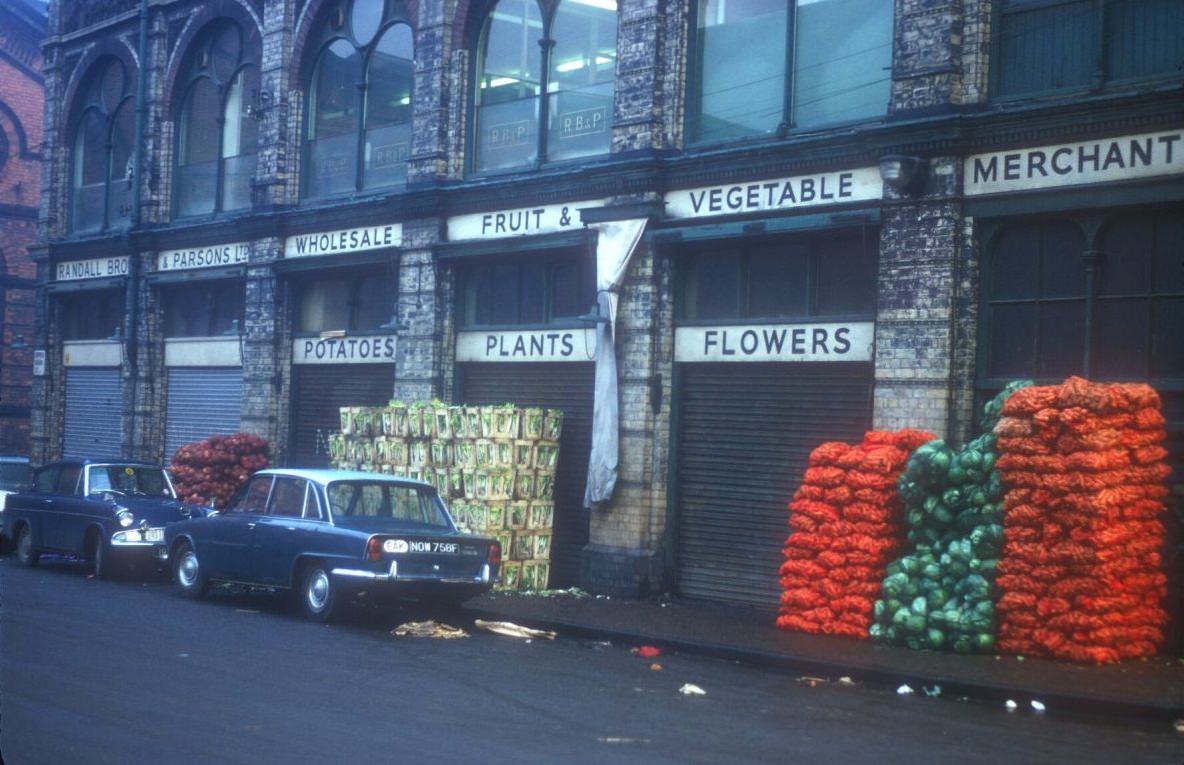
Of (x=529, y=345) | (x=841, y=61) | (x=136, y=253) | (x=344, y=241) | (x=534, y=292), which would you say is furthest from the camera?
(x=136, y=253)

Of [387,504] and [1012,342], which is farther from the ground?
[1012,342]

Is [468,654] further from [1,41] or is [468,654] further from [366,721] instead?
[1,41]

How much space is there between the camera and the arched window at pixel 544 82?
1984 centimetres

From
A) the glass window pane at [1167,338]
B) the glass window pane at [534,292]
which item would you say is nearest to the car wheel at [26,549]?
the glass window pane at [534,292]

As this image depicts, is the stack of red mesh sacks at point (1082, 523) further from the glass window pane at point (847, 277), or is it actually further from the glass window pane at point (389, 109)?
the glass window pane at point (389, 109)

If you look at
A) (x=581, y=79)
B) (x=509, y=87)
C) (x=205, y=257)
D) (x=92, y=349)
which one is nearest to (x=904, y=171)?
(x=581, y=79)

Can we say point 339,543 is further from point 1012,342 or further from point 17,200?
point 17,200

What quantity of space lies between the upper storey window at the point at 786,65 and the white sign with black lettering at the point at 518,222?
7.10 ft

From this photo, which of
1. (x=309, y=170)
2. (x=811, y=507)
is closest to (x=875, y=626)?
(x=811, y=507)

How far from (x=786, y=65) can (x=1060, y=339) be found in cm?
510

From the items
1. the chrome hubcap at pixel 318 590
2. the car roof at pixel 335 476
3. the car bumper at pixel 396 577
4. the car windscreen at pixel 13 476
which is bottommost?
the chrome hubcap at pixel 318 590

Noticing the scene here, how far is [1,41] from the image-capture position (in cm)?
3959

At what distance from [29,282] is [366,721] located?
111ft

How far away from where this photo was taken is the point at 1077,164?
564 inches
